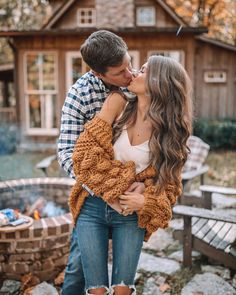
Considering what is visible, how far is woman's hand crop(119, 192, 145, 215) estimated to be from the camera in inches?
77.1

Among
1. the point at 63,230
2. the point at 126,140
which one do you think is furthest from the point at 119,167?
the point at 63,230

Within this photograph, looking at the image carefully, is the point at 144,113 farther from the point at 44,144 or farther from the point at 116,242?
the point at 44,144

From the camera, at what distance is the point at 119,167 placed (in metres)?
1.98

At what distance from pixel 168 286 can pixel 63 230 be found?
105 cm

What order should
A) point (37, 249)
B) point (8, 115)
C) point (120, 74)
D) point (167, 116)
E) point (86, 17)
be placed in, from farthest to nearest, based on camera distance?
point (8, 115), point (86, 17), point (37, 249), point (120, 74), point (167, 116)

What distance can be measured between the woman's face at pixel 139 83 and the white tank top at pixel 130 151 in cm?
22

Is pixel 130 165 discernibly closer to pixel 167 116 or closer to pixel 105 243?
pixel 167 116

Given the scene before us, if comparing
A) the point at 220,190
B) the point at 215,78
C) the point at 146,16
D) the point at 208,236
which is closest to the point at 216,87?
the point at 215,78

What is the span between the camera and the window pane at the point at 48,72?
36.2 feet

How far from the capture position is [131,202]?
Answer: 1959 millimetres

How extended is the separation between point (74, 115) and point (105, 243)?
74 cm

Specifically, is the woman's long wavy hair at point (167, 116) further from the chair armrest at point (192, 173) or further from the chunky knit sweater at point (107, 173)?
the chair armrest at point (192, 173)

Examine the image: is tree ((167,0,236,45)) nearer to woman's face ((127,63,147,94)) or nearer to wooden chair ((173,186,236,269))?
wooden chair ((173,186,236,269))

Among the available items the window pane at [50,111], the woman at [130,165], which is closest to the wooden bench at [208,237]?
the woman at [130,165]
